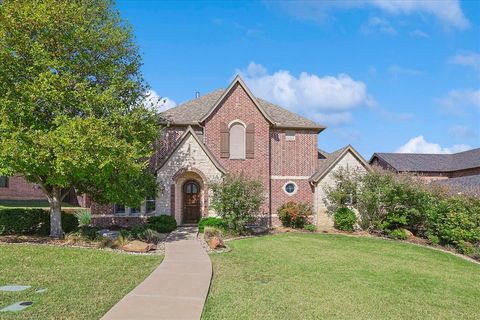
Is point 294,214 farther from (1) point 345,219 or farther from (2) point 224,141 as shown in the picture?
(2) point 224,141

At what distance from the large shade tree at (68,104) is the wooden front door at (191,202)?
5.46m

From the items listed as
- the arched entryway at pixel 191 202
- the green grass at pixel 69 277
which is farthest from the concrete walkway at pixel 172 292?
the arched entryway at pixel 191 202

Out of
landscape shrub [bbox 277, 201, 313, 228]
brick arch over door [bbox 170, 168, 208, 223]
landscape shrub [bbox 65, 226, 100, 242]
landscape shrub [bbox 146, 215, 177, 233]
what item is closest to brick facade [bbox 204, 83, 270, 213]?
landscape shrub [bbox 277, 201, 313, 228]

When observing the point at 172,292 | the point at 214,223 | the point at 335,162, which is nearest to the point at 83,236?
the point at 214,223

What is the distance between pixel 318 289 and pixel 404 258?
24.3ft

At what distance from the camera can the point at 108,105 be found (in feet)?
51.2

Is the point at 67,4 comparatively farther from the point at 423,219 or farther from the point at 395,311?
the point at 423,219

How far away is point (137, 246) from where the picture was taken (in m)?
14.0

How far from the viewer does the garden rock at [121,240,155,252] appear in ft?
45.6

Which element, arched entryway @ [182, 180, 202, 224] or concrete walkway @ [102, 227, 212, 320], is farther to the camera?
arched entryway @ [182, 180, 202, 224]

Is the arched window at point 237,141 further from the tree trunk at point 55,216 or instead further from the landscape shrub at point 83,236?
the tree trunk at point 55,216

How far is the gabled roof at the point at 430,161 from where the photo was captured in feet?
123

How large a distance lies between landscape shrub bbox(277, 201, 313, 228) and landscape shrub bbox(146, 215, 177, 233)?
7.48 m

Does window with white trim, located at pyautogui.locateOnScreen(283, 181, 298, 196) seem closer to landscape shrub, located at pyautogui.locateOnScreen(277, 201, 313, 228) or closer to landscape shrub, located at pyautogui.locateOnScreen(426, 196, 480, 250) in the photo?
landscape shrub, located at pyautogui.locateOnScreen(277, 201, 313, 228)
